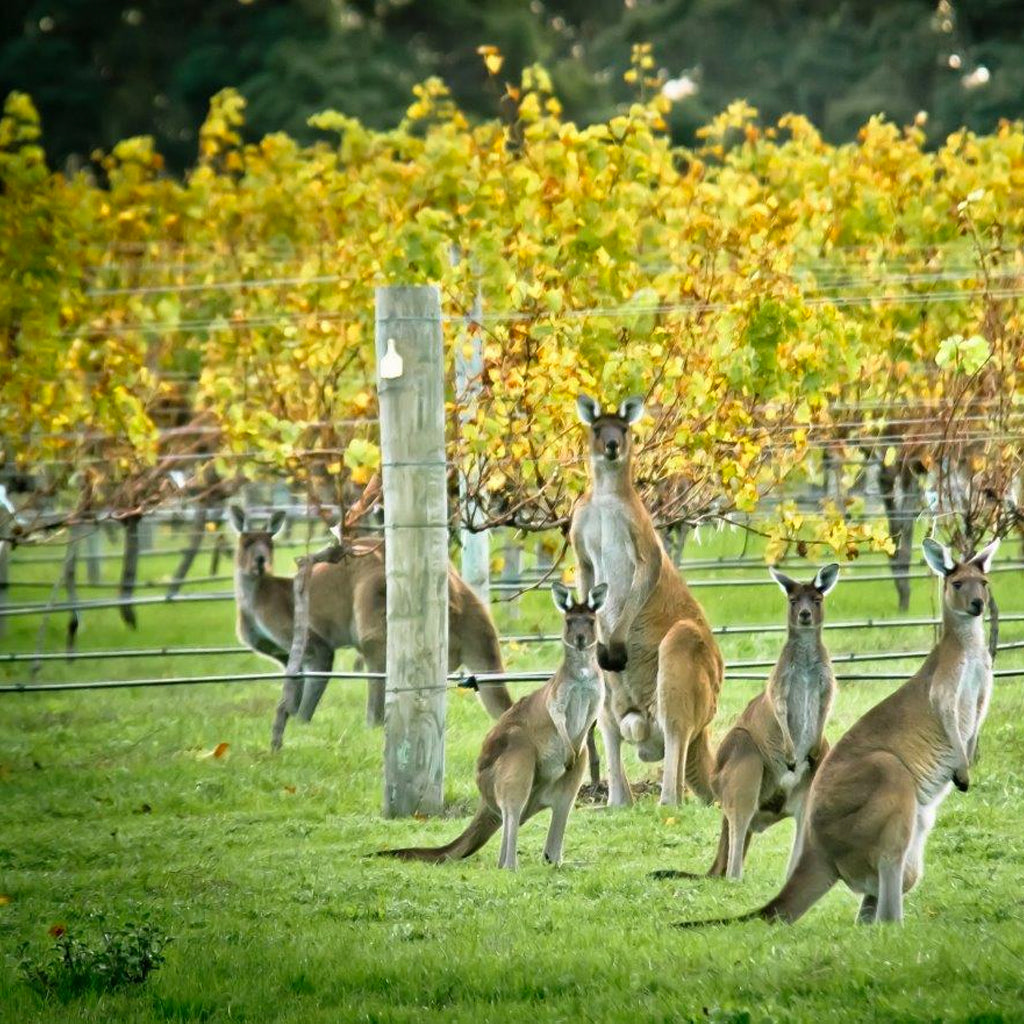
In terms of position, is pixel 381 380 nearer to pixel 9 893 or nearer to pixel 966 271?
pixel 9 893

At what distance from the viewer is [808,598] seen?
8391 mm

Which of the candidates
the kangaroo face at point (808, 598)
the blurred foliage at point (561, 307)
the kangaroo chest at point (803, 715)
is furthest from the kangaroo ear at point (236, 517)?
the kangaroo chest at point (803, 715)

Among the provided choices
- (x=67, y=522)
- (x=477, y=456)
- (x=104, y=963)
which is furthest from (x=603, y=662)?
(x=67, y=522)

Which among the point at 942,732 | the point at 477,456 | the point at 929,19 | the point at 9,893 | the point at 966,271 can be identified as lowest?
the point at 9,893

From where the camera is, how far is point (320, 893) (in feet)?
26.2

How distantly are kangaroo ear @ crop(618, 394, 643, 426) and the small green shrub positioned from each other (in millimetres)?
3850

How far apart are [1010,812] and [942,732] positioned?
2.07 metres

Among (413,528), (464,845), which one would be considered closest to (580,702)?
(464,845)

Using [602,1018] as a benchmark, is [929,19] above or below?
above

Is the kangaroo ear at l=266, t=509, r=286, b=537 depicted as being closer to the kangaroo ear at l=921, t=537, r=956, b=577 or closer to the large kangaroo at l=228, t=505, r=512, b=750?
the large kangaroo at l=228, t=505, r=512, b=750

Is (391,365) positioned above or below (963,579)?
above

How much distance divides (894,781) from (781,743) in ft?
4.52

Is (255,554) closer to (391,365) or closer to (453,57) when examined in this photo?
(391,365)

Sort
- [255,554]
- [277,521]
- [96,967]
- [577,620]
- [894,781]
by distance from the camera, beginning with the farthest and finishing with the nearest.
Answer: [255,554]
[277,521]
[577,620]
[894,781]
[96,967]
